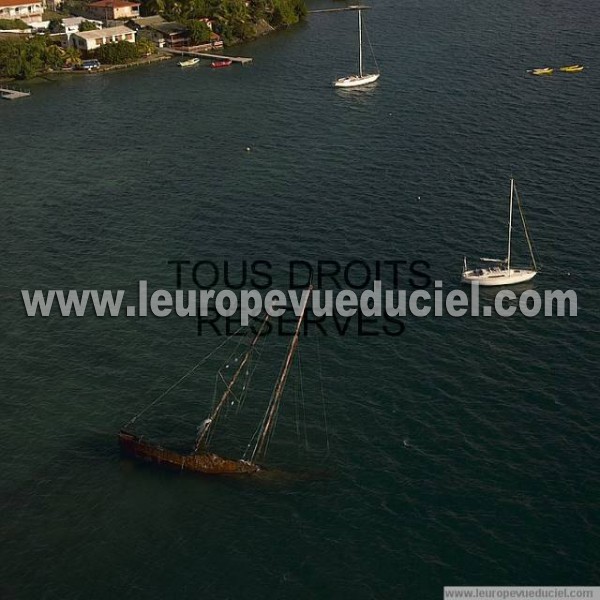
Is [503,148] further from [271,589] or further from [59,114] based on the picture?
[271,589]

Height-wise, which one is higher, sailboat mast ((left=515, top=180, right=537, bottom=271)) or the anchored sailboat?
sailboat mast ((left=515, top=180, right=537, bottom=271))

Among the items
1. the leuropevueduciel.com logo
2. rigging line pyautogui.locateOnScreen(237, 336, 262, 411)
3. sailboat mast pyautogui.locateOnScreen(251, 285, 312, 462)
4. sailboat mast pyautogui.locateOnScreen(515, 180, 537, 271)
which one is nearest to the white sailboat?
the leuropevueduciel.com logo

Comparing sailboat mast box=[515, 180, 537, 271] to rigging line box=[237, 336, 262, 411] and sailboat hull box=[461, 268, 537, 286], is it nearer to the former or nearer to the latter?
sailboat hull box=[461, 268, 537, 286]

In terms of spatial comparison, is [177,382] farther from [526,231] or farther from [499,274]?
[526,231]

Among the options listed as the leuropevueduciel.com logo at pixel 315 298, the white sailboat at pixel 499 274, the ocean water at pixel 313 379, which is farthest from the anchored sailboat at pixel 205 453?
the white sailboat at pixel 499 274

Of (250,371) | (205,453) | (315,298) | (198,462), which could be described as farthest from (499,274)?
(198,462)

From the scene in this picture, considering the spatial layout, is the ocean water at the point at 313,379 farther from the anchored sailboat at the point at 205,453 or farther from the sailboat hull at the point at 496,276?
→ the sailboat hull at the point at 496,276

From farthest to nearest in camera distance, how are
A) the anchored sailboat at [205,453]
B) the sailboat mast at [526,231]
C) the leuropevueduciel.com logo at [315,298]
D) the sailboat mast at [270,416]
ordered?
the sailboat mast at [526,231], the leuropevueduciel.com logo at [315,298], the sailboat mast at [270,416], the anchored sailboat at [205,453]
